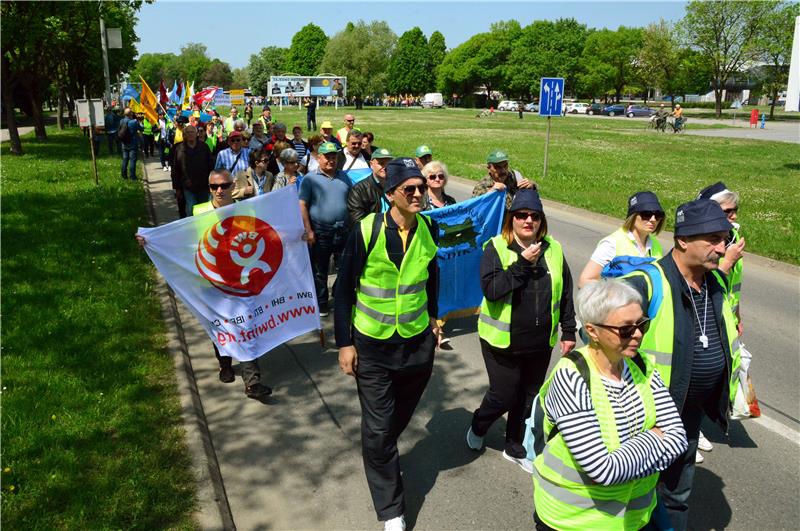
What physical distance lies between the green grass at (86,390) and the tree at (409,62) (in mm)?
106053

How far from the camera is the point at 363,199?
6.74 metres

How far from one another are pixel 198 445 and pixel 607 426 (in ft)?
10.5

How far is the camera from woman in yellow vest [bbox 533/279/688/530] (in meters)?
2.42

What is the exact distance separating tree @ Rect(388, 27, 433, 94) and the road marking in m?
111

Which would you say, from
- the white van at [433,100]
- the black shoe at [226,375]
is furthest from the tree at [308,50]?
the black shoe at [226,375]

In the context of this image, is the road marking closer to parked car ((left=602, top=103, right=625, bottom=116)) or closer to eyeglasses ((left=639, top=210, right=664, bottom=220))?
eyeglasses ((left=639, top=210, right=664, bottom=220))

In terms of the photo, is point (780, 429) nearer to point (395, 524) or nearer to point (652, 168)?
point (395, 524)

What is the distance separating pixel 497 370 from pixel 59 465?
116 inches

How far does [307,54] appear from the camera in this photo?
12900 centimetres

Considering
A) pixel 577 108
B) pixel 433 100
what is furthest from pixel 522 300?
pixel 433 100

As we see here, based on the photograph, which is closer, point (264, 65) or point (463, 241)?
point (463, 241)

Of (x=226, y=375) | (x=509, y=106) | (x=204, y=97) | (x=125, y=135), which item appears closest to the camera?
(x=226, y=375)

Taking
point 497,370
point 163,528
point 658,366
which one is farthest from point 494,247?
point 163,528

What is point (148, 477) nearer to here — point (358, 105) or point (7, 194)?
point (7, 194)
